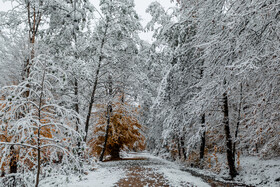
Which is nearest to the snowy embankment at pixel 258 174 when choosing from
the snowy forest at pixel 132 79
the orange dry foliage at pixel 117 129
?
the snowy forest at pixel 132 79

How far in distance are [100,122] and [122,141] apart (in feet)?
9.00

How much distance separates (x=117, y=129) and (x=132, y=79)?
5.57m

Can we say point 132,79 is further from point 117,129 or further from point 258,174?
point 258,174

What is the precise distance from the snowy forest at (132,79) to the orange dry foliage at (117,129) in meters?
0.10

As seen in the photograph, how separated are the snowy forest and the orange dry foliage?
0.32 feet

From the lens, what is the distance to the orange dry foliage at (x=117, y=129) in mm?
16047

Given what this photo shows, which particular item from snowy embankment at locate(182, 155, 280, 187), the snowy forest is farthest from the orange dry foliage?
snowy embankment at locate(182, 155, 280, 187)

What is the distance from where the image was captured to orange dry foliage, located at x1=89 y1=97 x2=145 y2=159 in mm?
16047

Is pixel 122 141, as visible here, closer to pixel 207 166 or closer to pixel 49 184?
pixel 207 166

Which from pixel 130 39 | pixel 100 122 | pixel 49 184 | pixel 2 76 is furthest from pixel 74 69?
pixel 100 122

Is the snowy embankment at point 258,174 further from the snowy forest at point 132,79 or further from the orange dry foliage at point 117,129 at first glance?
the orange dry foliage at point 117,129

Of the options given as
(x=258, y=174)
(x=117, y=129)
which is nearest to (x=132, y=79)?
(x=117, y=129)

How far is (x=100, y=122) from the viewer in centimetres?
1652

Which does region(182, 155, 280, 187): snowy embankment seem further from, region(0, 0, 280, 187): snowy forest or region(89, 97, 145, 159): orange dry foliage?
region(89, 97, 145, 159): orange dry foliage
